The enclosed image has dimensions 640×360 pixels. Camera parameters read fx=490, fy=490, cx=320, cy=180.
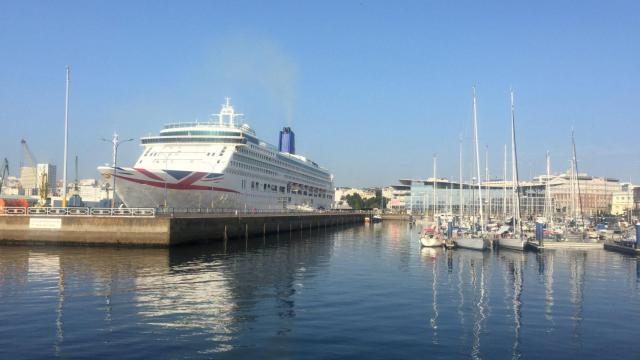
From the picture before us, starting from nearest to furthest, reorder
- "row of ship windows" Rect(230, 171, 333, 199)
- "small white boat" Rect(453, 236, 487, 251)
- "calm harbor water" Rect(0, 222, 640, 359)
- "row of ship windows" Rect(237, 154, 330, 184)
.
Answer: "calm harbor water" Rect(0, 222, 640, 359), "small white boat" Rect(453, 236, 487, 251), "row of ship windows" Rect(237, 154, 330, 184), "row of ship windows" Rect(230, 171, 333, 199)

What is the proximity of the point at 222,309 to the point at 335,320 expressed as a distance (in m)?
4.39

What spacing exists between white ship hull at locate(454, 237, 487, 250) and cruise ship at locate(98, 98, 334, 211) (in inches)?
1094

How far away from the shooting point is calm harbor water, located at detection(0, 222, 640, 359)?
14.2m

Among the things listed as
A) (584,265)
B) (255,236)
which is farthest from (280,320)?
(255,236)

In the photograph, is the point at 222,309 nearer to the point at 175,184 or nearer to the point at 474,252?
the point at 474,252

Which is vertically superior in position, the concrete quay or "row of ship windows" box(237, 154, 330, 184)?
"row of ship windows" box(237, 154, 330, 184)

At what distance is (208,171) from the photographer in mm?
59094

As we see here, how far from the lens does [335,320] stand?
57.2 ft

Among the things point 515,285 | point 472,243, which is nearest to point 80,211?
point 472,243

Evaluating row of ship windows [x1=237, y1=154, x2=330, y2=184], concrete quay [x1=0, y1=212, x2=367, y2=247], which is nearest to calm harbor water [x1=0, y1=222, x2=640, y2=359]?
concrete quay [x1=0, y1=212, x2=367, y2=247]

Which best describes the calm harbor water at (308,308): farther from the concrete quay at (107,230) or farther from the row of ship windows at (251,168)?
the row of ship windows at (251,168)

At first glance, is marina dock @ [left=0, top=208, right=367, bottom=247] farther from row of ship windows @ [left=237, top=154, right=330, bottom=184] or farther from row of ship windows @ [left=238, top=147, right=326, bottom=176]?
row of ship windows @ [left=238, top=147, right=326, bottom=176]

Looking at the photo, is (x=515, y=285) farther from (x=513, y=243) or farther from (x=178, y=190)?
(x=178, y=190)

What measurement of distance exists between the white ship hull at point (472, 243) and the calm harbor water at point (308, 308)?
8.02m
